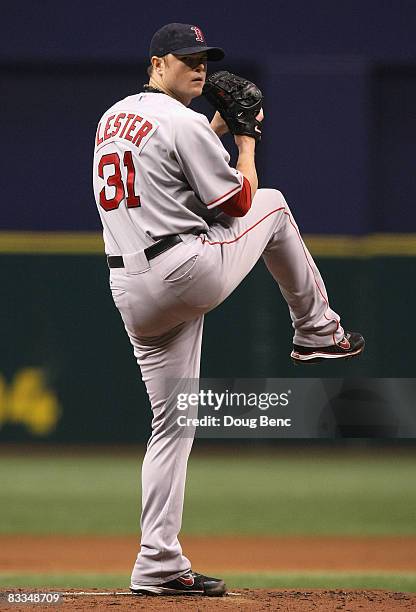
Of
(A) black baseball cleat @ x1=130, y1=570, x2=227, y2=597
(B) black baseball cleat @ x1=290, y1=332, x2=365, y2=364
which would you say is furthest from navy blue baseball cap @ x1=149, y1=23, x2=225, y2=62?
(A) black baseball cleat @ x1=130, y1=570, x2=227, y2=597

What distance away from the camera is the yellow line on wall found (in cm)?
773

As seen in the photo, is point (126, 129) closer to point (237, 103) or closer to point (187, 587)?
point (237, 103)

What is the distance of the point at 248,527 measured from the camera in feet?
20.5

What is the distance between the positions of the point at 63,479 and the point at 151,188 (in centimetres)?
460

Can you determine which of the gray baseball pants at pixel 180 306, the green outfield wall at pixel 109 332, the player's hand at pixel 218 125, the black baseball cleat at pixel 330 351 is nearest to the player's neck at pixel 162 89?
the player's hand at pixel 218 125

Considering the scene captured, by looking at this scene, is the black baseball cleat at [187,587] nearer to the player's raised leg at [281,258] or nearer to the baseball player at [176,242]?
the baseball player at [176,242]

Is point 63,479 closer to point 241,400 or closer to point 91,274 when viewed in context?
point 91,274

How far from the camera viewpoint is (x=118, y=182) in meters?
3.46

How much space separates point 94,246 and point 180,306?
4.40 m

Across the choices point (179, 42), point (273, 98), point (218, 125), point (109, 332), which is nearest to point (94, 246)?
point (109, 332)

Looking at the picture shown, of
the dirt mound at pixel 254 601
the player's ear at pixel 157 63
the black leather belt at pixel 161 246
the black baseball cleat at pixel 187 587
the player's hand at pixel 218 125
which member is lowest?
the dirt mound at pixel 254 601

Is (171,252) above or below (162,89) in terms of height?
below

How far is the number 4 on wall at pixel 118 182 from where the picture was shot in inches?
135

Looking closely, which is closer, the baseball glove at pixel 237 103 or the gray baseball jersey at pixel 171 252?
the gray baseball jersey at pixel 171 252
